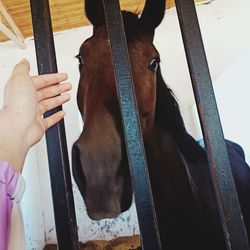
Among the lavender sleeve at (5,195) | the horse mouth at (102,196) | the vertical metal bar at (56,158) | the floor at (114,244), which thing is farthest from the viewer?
the floor at (114,244)

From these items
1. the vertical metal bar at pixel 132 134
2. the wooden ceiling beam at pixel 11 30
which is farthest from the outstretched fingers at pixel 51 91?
the wooden ceiling beam at pixel 11 30

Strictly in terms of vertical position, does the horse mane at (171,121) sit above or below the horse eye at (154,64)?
below

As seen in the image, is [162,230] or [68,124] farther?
[68,124]

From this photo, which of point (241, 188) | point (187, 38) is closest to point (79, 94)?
point (187, 38)

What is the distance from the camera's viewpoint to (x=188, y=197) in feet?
2.87

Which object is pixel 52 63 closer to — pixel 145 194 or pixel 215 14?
pixel 145 194

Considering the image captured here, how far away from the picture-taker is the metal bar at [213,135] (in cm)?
33

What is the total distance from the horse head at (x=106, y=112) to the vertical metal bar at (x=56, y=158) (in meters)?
0.39

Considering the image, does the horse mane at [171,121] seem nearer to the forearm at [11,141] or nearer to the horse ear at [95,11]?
the horse ear at [95,11]

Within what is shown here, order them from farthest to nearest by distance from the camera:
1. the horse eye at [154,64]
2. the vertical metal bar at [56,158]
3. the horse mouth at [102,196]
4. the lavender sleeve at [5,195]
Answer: the horse eye at [154,64] → the horse mouth at [102,196] → the vertical metal bar at [56,158] → the lavender sleeve at [5,195]

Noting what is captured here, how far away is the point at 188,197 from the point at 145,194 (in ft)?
1.91

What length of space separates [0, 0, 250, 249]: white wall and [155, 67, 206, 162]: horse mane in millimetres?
1123

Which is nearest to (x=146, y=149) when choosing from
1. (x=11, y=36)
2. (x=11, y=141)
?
(x=11, y=141)

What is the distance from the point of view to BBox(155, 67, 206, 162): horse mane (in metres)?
0.96
